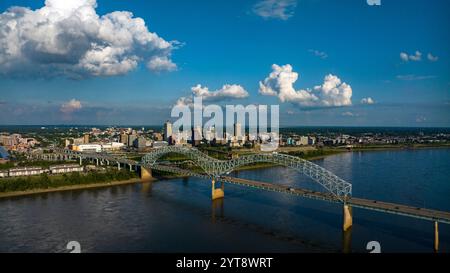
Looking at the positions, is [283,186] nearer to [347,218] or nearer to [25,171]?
[347,218]

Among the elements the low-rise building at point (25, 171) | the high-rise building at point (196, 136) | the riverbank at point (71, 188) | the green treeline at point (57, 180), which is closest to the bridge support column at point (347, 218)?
the riverbank at point (71, 188)

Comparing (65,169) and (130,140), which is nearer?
(65,169)

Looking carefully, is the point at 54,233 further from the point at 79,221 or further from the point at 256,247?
the point at 256,247

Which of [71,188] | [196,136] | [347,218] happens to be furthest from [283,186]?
[196,136]

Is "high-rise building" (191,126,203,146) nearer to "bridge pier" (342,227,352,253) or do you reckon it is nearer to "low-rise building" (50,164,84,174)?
"low-rise building" (50,164,84,174)

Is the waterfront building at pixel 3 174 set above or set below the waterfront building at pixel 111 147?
below

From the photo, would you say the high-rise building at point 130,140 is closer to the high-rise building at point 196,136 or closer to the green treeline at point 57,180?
the high-rise building at point 196,136
